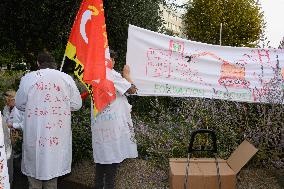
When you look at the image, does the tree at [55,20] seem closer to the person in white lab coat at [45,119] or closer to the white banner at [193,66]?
the white banner at [193,66]

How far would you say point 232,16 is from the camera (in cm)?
3300

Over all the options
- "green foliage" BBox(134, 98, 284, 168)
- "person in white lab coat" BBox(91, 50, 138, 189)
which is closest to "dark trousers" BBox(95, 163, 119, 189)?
"person in white lab coat" BBox(91, 50, 138, 189)

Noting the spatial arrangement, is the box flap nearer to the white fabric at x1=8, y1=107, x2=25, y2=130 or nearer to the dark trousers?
the dark trousers

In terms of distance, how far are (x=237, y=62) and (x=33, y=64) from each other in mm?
7965

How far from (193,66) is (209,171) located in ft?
8.52

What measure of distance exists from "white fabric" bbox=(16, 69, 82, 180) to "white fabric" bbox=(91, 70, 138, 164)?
0.42 meters

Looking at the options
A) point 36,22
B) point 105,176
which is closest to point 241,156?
point 105,176

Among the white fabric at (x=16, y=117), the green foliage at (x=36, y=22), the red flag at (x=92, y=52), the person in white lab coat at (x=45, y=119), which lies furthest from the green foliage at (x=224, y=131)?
the green foliage at (x=36, y=22)

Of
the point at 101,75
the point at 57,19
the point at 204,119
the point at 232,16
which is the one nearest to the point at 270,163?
the point at 204,119

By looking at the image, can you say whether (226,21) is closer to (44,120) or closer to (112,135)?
(112,135)

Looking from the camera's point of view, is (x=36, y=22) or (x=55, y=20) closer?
(x=36, y=22)

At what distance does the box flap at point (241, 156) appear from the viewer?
411 centimetres

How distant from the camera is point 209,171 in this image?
13.5 feet

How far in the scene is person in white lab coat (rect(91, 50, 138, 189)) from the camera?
5176 mm
